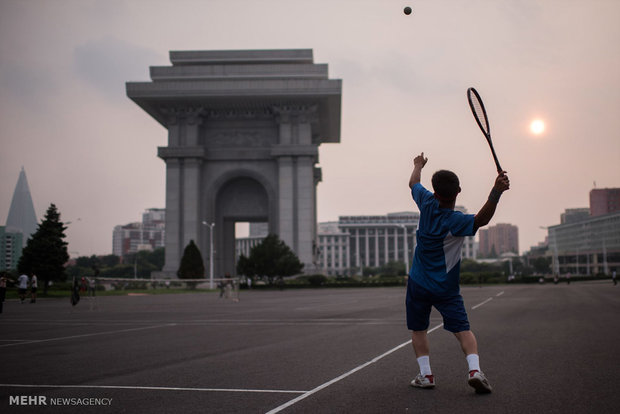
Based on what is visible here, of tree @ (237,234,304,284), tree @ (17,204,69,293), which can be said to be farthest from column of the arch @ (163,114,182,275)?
tree @ (17,204,69,293)

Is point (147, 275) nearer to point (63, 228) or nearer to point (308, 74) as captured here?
point (308, 74)

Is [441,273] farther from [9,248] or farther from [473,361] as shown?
[9,248]

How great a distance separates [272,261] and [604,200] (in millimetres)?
134043

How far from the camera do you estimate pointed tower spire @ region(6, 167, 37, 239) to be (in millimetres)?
172625

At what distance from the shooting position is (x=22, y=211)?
17638 cm

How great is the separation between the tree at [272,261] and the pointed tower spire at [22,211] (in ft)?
429

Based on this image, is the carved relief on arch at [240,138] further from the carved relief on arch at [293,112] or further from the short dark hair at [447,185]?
the short dark hair at [447,185]

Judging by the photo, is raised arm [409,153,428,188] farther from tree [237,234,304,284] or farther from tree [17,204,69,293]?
tree [237,234,304,284]

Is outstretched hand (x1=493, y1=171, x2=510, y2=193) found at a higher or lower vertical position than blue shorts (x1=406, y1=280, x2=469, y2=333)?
higher

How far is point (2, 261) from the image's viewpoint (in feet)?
436

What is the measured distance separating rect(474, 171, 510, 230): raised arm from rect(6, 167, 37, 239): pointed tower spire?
→ 182772 mm

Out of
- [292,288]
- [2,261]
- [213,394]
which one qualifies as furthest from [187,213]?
[2,261]

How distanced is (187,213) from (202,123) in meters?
11.4

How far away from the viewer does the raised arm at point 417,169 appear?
6.34 metres
